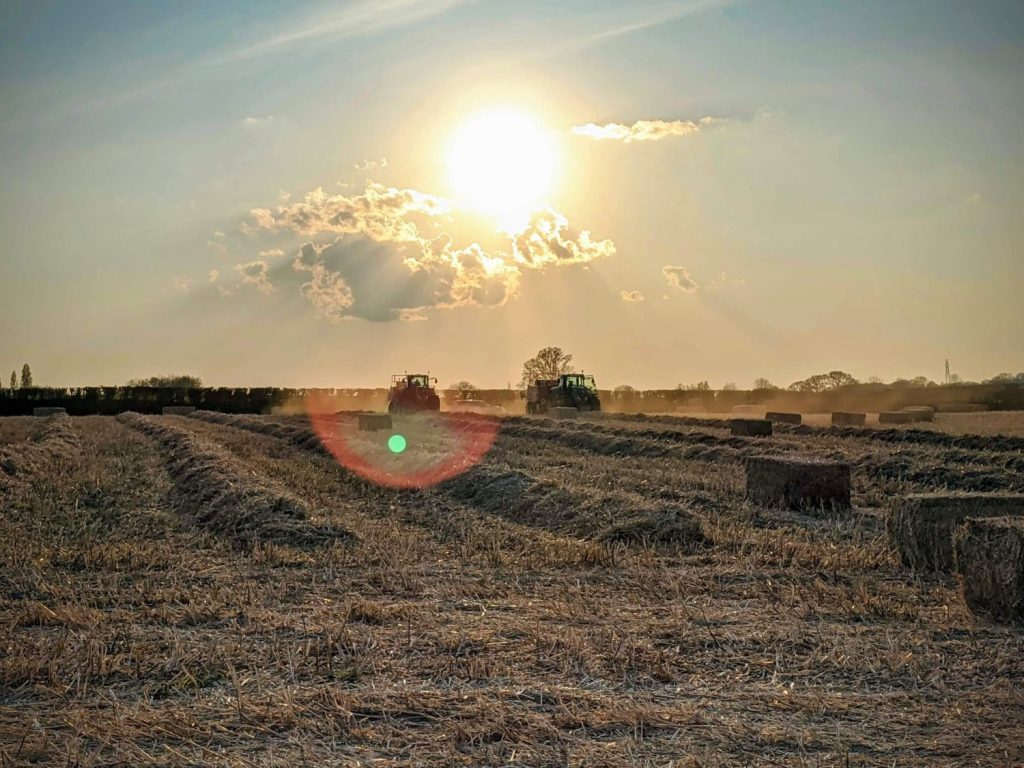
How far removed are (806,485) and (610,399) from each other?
6984 cm

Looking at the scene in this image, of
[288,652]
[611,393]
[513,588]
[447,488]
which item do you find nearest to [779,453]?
[447,488]

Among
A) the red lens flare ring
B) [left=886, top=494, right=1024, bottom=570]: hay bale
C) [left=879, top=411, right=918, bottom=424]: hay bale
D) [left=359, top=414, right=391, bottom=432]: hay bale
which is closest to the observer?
[left=886, top=494, right=1024, bottom=570]: hay bale

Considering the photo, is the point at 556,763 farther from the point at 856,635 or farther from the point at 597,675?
the point at 856,635

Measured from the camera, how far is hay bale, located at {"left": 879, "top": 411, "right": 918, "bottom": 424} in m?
44.3

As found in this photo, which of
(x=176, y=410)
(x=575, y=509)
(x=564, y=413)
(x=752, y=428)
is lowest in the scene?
(x=575, y=509)

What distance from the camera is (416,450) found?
2725cm

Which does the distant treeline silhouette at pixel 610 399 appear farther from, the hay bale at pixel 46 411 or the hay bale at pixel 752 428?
the hay bale at pixel 752 428

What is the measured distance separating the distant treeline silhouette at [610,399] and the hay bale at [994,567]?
56695mm

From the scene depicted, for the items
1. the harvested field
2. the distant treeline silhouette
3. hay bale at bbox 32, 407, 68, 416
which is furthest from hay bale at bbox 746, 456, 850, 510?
hay bale at bbox 32, 407, 68, 416

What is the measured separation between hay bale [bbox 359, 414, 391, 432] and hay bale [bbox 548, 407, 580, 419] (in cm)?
770

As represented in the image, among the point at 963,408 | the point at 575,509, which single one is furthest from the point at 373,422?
the point at 963,408

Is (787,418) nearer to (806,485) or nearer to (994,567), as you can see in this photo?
(806,485)

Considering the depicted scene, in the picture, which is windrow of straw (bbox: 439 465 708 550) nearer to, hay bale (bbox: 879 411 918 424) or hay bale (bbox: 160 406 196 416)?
Answer: hay bale (bbox: 879 411 918 424)

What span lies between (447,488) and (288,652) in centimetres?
1248
